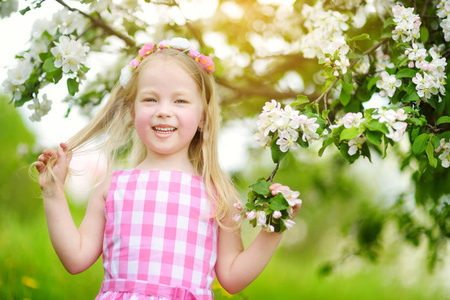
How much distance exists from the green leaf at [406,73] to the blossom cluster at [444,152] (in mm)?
301

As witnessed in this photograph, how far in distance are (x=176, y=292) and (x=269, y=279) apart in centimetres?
446

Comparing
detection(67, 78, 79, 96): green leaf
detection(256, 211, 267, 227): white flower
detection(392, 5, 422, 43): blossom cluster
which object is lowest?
detection(256, 211, 267, 227): white flower

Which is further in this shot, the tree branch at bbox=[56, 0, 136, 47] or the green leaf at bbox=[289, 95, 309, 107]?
the tree branch at bbox=[56, 0, 136, 47]

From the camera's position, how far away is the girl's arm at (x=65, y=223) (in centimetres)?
216

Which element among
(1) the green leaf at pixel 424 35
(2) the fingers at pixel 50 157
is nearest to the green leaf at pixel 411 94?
(1) the green leaf at pixel 424 35

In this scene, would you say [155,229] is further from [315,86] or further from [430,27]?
[315,86]

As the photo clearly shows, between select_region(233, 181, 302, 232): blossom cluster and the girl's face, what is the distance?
48 cm

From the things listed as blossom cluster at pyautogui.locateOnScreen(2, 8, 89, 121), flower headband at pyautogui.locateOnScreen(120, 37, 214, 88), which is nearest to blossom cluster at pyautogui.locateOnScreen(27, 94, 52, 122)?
blossom cluster at pyautogui.locateOnScreen(2, 8, 89, 121)

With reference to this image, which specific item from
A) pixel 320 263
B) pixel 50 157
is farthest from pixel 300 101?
pixel 320 263

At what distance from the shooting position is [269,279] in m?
6.30

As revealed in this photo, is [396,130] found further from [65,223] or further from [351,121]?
[65,223]

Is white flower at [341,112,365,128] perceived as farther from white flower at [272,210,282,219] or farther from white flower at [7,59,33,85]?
white flower at [7,59,33,85]

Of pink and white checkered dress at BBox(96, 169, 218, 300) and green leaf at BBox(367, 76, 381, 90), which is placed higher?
green leaf at BBox(367, 76, 381, 90)

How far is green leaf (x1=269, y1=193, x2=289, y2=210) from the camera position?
181cm
